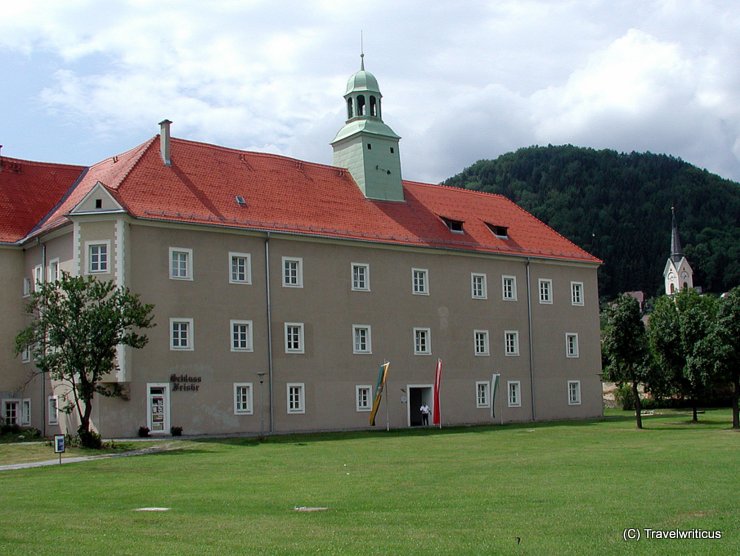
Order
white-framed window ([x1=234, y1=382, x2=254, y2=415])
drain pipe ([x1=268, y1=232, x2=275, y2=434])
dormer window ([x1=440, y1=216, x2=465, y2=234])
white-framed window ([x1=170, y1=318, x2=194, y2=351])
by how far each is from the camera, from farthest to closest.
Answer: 1. dormer window ([x1=440, y1=216, x2=465, y2=234])
2. drain pipe ([x1=268, y1=232, x2=275, y2=434])
3. white-framed window ([x1=234, y1=382, x2=254, y2=415])
4. white-framed window ([x1=170, y1=318, x2=194, y2=351])

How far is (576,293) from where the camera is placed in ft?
197

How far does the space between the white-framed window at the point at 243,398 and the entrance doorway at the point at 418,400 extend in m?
10.0

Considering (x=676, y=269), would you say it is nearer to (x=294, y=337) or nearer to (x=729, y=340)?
(x=729, y=340)

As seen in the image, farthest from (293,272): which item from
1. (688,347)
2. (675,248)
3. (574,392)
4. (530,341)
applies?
(675,248)

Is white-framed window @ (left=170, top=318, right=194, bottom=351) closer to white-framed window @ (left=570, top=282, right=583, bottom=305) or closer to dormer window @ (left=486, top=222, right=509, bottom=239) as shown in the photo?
dormer window @ (left=486, top=222, right=509, bottom=239)

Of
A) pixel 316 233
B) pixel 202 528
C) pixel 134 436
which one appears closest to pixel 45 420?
pixel 134 436

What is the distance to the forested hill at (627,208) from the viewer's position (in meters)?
166

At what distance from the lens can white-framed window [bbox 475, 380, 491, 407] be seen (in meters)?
53.6

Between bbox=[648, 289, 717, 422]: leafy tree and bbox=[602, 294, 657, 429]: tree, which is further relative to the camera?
bbox=[602, 294, 657, 429]: tree

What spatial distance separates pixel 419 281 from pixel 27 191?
2142 cm

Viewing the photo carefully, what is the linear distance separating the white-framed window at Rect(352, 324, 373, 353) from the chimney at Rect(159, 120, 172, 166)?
12611 mm

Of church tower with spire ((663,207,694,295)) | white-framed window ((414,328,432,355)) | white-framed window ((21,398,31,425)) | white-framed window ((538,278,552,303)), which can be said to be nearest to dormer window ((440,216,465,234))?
white-framed window ((538,278,552,303))

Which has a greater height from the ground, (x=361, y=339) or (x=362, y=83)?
(x=362, y=83)

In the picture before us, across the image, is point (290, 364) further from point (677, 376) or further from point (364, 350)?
point (677, 376)
